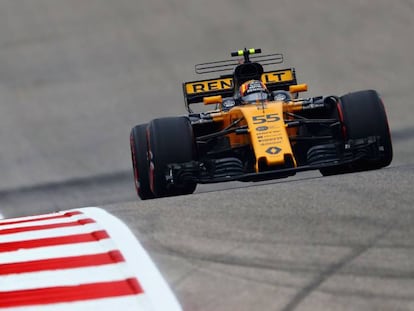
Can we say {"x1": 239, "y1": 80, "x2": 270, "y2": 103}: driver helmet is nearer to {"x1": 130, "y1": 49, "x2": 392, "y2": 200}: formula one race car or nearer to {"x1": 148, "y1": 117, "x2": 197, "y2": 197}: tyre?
{"x1": 130, "y1": 49, "x2": 392, "y2": 200}: formula one race car

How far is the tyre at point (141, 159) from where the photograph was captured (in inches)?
361

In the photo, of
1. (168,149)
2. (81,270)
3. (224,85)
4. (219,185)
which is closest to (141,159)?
(168,149)

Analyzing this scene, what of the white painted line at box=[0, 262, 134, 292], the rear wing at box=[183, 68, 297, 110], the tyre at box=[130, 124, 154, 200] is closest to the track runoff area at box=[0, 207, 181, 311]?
the white painted line at box=[0, 262, 134, 292]

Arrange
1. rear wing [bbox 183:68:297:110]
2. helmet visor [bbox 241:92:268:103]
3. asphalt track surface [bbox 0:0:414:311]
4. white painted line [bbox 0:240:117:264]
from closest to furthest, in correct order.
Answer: asphalt track surface [bbox 0:0:414:311], white painted line [bbox 0:240:117:264], helmet visor [bbox 241:92:268:103], rear wing [bbox 183:68:297:110]

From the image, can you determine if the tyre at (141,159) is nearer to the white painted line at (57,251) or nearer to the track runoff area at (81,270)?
the track runoff area at (81,270)

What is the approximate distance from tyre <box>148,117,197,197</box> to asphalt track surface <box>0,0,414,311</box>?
0.66m

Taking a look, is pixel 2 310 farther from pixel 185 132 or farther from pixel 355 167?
pixel 355 167

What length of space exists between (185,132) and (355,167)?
177 cm

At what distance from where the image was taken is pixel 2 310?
12.9 feet

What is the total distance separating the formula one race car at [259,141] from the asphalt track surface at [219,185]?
371mm

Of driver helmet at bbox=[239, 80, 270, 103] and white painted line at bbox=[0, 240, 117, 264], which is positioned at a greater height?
driver helmet at bbox=[239, 80, 270, 103]

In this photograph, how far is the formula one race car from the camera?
8.16 metres

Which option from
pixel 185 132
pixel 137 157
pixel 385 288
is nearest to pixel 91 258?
pixel 385 288

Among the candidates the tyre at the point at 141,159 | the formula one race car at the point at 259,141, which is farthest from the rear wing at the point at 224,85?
the tyre at the point at 141,159
